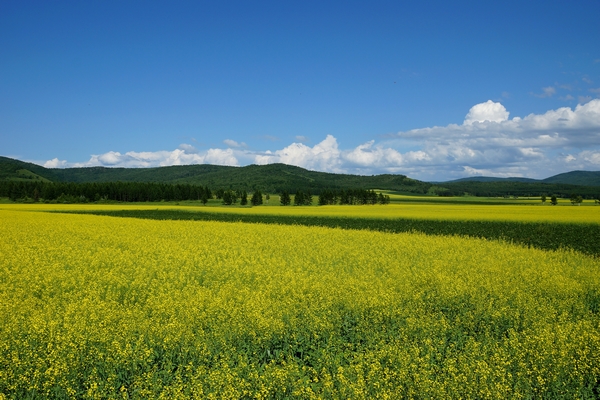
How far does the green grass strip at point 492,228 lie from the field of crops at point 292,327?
12952 mm

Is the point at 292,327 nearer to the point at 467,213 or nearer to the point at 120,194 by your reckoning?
the point at 467,213

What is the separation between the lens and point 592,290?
14.1 m

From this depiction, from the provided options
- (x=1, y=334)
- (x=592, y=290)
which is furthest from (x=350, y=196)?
(x=1, y=334)

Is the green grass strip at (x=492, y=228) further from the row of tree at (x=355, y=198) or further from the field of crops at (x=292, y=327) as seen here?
the row of tree at (x=355, y=198)

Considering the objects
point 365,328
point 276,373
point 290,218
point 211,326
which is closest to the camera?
point 276,373

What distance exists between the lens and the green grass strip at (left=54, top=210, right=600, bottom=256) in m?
30.4

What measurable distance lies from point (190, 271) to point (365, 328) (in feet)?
27.2

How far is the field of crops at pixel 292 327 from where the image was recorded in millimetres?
6641

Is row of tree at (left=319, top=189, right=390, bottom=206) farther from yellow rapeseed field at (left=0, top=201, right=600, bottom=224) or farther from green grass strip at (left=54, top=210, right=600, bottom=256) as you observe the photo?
green grass strip at (left=54, top=210, right=600, bottom=256)

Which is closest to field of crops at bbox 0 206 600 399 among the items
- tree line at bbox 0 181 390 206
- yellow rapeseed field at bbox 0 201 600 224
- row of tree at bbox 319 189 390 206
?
yellow rapeseed field at bbox 0 201 600 224

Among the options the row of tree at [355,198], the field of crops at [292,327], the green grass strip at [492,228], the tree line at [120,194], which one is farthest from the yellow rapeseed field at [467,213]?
the row of tree at [355,198]

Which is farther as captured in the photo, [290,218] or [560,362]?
[290,218]

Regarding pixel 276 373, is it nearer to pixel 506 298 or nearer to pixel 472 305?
pixel 472 305

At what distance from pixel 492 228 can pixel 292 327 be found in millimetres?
32133
